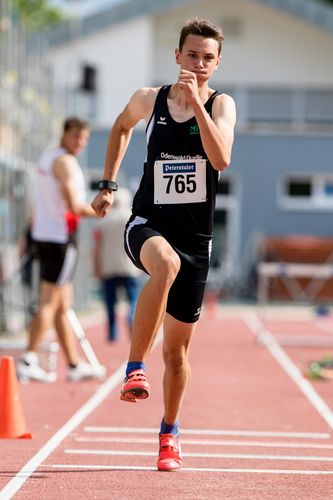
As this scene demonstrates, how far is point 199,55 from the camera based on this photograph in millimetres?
5902

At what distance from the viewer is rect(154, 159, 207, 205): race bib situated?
19.6 ft

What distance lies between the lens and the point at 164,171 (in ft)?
19.7

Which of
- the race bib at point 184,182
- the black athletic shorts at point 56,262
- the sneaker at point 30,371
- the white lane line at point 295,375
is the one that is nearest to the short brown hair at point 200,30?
the race bib at point 184,182

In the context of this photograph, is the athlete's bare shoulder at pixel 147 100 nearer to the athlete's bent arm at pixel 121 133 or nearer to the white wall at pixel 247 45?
the athlete's bent arm at pixel 121 133

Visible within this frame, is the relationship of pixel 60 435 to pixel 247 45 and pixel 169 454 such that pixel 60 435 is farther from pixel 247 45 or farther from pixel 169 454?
pixel 247 45

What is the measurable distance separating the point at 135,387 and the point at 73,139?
507 centimetres

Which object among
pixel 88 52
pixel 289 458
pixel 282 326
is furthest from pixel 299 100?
pixel 289 458

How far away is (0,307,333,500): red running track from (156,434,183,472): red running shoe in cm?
6

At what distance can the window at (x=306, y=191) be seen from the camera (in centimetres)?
3609

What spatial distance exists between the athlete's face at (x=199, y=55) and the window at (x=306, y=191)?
30186 millimetres

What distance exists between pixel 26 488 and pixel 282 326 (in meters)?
16.4

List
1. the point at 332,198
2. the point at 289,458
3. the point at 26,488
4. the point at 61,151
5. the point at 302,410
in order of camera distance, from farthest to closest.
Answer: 1. the point at 332,198
2. the point at 61,151
3. the point at 302,410
4. the point at 289,458
5. the point at 26,488

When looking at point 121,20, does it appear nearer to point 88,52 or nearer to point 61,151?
point 88,52

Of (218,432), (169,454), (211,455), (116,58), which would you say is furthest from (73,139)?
(116,58)
